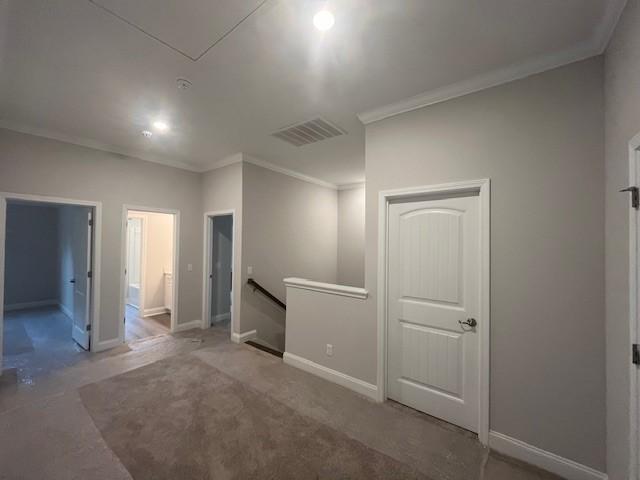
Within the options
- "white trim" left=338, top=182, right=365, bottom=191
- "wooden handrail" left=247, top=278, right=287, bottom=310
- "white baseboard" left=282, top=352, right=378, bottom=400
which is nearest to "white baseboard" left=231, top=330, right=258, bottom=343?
"wooden handrail" left=247, top=278, right=287, bottom=310

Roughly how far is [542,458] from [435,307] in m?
1.18

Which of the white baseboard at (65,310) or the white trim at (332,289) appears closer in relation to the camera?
the white trim at (332,289)

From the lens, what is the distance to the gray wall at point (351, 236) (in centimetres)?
577

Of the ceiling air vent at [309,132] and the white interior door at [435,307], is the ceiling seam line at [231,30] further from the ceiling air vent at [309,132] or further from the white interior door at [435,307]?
the white interior door at [435,307]

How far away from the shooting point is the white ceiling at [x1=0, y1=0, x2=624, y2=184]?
1518 millimetres

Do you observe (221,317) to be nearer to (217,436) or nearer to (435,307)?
(217,436)

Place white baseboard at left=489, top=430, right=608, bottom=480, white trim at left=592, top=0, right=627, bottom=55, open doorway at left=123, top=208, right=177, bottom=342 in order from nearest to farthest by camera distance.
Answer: white trim at left=592, top=0, right=627, bottom=55 < white baseboard at left=489, top=430, right=608, bottom=480 < open doorway at left=123, top=208, right=177, bottom=342

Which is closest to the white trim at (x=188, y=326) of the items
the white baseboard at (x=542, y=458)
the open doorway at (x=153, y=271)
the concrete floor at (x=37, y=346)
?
the open doorway at (x=153, y=271)

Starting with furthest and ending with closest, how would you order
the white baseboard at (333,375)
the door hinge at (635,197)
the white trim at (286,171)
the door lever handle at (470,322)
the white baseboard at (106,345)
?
1. the white trim at (286,171)
2. the white baseboard at (106,345)
3. the white baseboard at (333,375)
4. the door lever handle at (470,322)
5. the door hinge at (635,197)

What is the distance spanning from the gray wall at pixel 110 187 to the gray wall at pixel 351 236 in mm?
3049

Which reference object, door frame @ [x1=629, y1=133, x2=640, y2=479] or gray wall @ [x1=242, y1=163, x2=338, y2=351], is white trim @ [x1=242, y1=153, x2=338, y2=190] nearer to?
gray wall @ [x1=242, y1=163, x2=338, y2=351]

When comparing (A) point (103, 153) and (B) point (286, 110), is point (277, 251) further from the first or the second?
(A) point (103, 153)

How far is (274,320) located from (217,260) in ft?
5.63

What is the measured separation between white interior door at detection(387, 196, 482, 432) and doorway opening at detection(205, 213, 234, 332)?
319 centimetres
